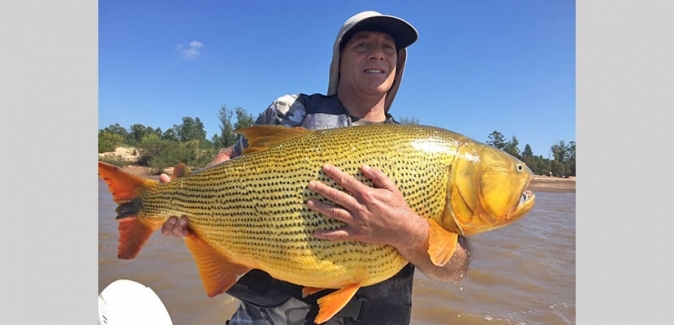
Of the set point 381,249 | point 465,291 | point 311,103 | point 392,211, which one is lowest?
point 465,291

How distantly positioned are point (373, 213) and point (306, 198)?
0.35m

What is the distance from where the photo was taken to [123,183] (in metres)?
2.32

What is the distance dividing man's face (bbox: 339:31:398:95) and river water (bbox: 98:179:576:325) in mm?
4071

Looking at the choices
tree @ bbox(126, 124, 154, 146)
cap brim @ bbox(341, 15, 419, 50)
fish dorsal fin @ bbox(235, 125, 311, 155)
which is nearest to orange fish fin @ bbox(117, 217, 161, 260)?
fish dorsal fin @ bbox(235, 125, 311, 155)

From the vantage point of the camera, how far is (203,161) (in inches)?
1430

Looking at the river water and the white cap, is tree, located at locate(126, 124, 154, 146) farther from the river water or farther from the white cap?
the white cap

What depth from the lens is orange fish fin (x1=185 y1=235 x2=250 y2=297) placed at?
214cm

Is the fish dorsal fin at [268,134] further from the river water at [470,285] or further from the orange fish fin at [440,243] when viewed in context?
the river water at [470,285]

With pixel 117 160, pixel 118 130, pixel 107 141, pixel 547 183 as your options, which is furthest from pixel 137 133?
pixel 547 183

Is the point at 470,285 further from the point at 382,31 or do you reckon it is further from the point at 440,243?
the point at 440,243

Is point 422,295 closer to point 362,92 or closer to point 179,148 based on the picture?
point 362,92

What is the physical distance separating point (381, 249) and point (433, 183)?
414 millimetres

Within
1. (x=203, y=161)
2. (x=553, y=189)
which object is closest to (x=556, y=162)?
(x=553, y=189)

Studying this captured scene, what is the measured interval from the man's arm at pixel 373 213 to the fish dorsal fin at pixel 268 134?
12.7 inches
